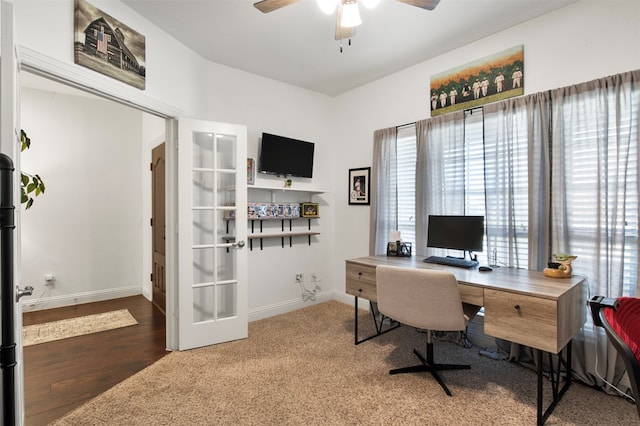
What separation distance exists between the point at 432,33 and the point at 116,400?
3628mm

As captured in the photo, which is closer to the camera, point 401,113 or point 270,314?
point 401,113

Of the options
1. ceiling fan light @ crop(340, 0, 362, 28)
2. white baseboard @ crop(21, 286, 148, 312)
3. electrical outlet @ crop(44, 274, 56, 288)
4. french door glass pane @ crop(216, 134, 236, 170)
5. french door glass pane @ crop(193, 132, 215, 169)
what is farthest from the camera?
electrical outlet @ crop(44, 274, 56, 288)

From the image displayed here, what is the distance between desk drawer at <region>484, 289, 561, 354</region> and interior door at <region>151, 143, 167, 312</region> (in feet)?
11.2

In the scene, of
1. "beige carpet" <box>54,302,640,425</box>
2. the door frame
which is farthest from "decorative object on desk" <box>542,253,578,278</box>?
the door frame

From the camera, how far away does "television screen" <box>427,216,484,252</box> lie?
2568mm

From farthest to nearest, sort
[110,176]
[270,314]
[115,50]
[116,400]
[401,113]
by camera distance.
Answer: [110,176] → [270,314] → [401,113] → [115,50] → [116,400]

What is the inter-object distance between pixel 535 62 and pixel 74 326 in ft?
16.3

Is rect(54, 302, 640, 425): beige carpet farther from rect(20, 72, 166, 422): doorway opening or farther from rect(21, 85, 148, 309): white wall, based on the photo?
rect(21, 85, 148, 309): white wall

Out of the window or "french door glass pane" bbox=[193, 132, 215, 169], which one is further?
the window

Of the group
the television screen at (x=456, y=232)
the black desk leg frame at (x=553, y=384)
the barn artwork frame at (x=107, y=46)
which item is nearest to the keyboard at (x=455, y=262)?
the television screen at (x=456, y=232)

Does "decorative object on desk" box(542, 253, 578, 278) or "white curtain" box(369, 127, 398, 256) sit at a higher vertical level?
"white curtain" box(369, 127, 398, 256)

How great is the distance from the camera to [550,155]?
7.72ft

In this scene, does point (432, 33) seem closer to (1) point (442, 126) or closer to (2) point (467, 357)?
(1) point (442, 126)

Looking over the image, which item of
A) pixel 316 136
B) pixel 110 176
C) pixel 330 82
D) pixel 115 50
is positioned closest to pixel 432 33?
pixel 330 82
